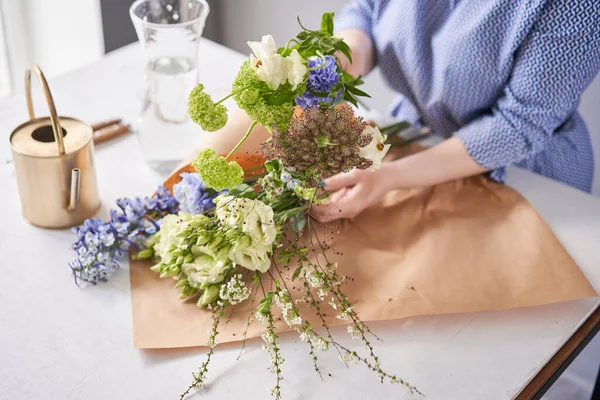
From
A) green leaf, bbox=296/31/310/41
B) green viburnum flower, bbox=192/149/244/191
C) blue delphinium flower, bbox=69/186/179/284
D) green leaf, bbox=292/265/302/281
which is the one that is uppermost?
green leaf, bbox=296/31/310/41

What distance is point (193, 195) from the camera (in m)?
1.06

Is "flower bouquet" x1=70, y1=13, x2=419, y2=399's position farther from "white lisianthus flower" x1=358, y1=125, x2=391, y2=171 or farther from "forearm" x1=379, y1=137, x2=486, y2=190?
"forearm" x1=379, y1=137, x2=486, y2=190

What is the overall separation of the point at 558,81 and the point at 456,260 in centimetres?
36

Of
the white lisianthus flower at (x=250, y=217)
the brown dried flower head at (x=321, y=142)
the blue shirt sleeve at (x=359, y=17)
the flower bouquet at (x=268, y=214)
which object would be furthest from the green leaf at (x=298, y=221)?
the blue shirt sleeve at (x=359, y=17)

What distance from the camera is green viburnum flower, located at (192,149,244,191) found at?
817mm

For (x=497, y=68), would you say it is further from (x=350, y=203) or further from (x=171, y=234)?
(x=171, y=234)

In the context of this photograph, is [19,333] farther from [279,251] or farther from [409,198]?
[409,198]

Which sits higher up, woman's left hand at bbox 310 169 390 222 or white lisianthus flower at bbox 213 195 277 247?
white lisianthus flower at bbox 213 195 277 247

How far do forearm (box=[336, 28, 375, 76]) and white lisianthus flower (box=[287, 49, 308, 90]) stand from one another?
1.86 feet

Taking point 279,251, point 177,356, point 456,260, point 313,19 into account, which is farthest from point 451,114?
point 313,19

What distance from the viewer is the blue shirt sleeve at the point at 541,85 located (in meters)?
1.16

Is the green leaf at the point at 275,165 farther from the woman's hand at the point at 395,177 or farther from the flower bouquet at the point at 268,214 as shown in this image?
the woman's hand at the point at 395,177

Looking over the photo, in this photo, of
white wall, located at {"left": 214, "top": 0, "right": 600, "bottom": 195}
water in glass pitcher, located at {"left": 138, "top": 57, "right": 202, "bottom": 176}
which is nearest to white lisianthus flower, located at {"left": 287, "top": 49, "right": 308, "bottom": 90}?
water in glass pitcher, located at {"left": 138, "top": 57, "right": 202, "bottom": 176}

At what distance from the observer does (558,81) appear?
1194 millimetres
